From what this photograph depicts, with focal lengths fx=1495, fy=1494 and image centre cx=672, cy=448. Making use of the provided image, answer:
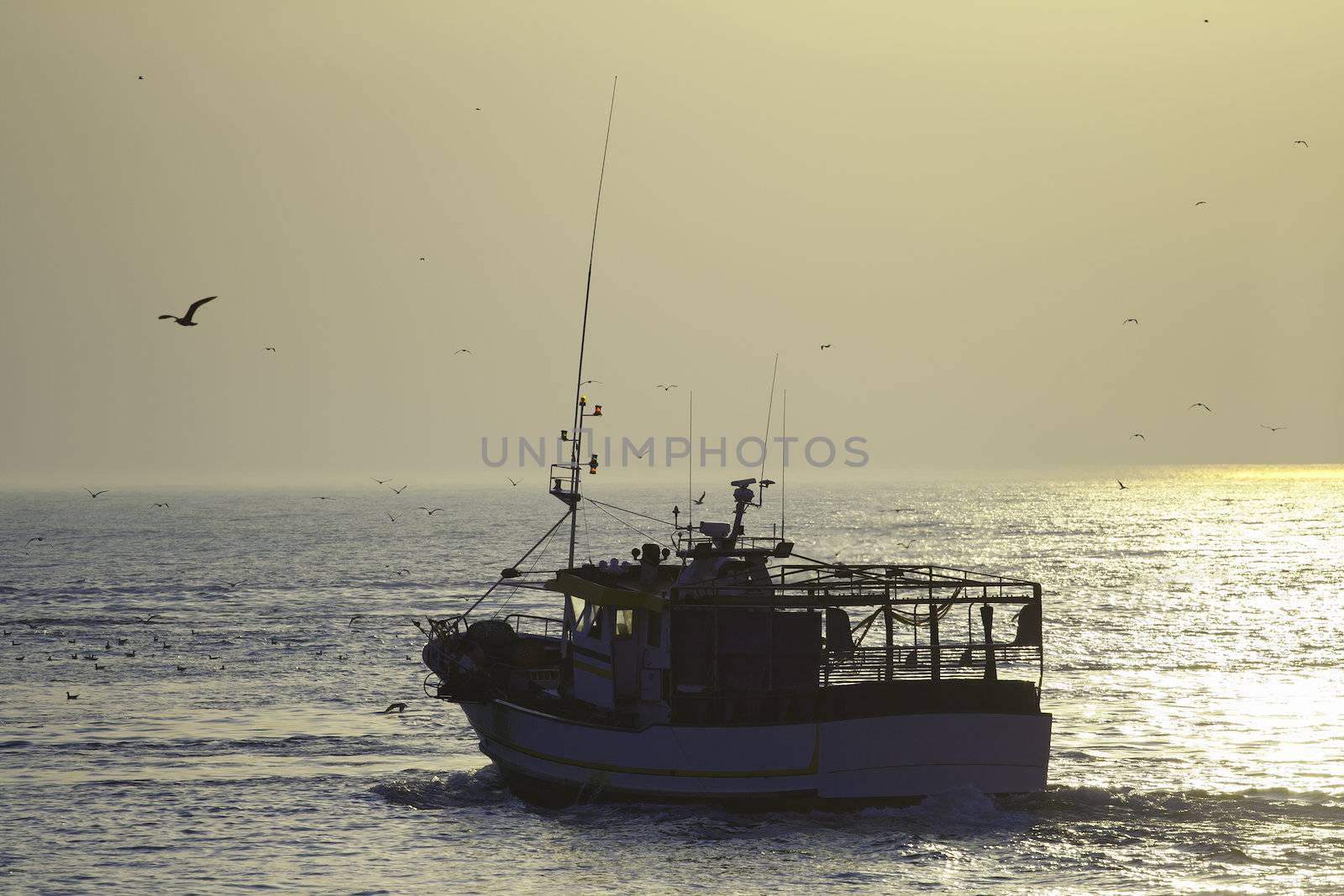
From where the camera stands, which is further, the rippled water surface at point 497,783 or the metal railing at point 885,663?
the metal railing at point 885,663

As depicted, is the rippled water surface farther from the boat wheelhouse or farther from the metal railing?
the metal railing

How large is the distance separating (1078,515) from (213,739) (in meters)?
175

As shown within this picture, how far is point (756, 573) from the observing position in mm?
27031

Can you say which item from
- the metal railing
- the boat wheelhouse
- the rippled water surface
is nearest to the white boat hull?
the boat wheelhouse

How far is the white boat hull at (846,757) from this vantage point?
25.4m

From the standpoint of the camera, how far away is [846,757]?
2539 cm

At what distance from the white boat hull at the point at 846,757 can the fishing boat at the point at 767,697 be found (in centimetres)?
3

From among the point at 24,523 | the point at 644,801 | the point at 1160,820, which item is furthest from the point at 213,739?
the point at 24,523

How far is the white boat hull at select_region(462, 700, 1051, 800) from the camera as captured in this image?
83.2ft

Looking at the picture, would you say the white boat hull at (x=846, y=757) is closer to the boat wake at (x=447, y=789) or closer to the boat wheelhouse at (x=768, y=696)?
the boat wheelhouse at (x=768, y=696)

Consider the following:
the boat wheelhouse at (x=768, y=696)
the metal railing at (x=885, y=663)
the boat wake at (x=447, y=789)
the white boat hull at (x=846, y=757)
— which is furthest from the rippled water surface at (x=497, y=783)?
the metal railing at (x=885, y=663)

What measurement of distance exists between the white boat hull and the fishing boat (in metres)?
0.03

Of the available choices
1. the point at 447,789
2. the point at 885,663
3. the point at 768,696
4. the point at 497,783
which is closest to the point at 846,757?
the point at 768,696

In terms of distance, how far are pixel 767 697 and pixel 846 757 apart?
167 centimetres
